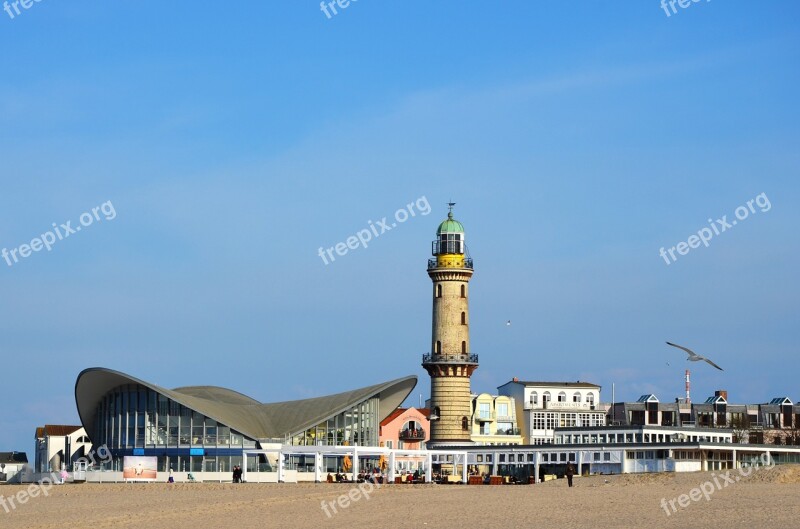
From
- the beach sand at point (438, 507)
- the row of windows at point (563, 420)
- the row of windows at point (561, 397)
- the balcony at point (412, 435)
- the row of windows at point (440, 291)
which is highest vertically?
the row of windows at point (440, 291)

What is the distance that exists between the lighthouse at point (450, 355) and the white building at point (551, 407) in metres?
20.4

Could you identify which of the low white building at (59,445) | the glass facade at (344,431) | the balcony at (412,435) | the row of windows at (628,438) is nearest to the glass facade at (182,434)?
the glass facade at (344,431)

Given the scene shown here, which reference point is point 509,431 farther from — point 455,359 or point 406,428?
point 455,359

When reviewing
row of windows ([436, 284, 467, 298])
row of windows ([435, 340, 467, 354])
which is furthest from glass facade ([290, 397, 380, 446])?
row of windows ([436, 284, 467, 298])

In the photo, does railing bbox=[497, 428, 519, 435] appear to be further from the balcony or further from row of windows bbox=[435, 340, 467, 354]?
row of windows bbox=[435, 340, 467, 354]

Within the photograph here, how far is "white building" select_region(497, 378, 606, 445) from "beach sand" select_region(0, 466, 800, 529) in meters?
51.4

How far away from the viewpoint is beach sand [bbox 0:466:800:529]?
113 feet

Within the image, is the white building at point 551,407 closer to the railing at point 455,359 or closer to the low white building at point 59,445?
the railing at point 455,359

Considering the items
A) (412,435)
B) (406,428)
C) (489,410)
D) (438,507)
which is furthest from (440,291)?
(438,507)

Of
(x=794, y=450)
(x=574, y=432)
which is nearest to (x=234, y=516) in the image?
(x=794, y=450)

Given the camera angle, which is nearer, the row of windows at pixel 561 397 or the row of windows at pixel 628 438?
the row of windows at pixel 628 438

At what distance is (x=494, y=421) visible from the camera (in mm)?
105750

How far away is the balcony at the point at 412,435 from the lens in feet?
338

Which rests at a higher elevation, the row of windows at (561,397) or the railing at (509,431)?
the row of windows at (561,397)
